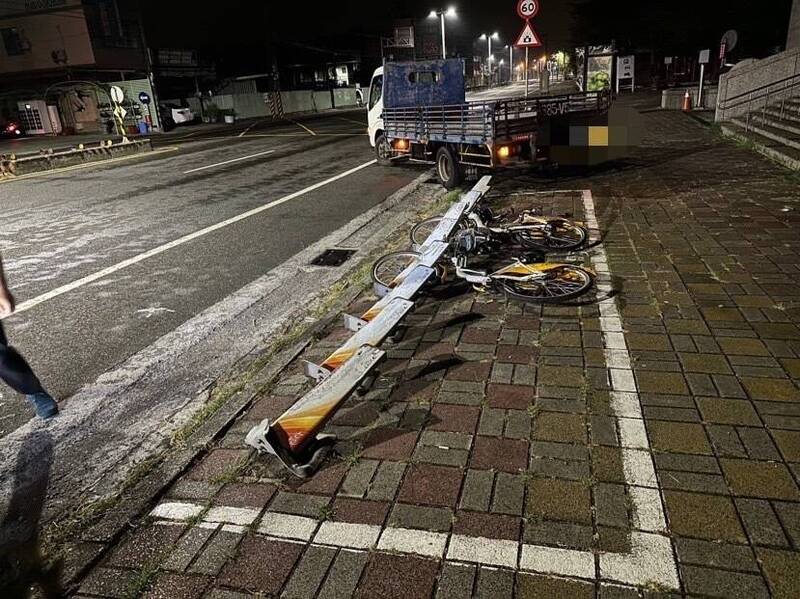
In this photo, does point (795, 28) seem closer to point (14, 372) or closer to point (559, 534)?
point (559, 534)

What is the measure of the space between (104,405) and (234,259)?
3.40 metres

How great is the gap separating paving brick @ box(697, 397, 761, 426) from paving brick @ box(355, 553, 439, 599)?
1.93 metres

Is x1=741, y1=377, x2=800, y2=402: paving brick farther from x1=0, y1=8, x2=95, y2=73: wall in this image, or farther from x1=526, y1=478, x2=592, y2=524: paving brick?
x1=0, y1=8, x2=95, y2=73: wall

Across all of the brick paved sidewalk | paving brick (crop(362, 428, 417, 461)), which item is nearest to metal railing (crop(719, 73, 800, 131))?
the brick paved sidewalk

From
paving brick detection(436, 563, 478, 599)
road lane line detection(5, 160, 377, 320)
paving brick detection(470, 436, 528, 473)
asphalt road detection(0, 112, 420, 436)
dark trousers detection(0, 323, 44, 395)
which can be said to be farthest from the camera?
road lane line detection(5, 160, 377, 320)

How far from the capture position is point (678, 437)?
3000mm

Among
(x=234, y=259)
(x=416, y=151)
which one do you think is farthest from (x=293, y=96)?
(x=234, y=259)

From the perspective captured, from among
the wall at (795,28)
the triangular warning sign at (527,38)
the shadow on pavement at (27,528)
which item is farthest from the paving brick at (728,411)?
the wall at (795,28)

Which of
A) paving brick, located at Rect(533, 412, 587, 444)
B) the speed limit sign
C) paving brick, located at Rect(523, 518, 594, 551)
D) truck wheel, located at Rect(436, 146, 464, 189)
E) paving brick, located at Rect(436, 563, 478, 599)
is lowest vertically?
paving brick, located at Rect(436, 563, 478, 599)

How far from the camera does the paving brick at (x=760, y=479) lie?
8.44 feet

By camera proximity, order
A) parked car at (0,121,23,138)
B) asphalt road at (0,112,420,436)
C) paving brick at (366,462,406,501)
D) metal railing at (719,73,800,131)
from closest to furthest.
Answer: paving brick at (366,462,406,501), asphalt road at (0,112,420,436), metal railing at (719,73,800,131), parked car at (0,121,23,138)

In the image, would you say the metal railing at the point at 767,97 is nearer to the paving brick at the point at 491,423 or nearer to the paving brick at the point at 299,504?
the paving brick at the point at 491,423

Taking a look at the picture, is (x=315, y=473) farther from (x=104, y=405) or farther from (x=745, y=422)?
(x=745, y=422)

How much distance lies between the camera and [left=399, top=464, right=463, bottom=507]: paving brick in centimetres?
271
